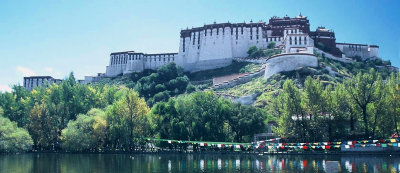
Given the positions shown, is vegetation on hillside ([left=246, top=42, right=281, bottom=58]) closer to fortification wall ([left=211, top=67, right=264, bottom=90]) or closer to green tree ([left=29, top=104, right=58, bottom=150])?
fortification wall ([left=211, top=67, right=264, bottom=90])

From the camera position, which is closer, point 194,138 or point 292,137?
point 292,137

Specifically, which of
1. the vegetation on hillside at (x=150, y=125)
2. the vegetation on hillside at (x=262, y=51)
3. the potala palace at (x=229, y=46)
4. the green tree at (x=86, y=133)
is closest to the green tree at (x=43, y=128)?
the vegetation on hillside at (x=150, y=125)

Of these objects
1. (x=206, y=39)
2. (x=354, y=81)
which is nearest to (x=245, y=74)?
(x=206, y=39)

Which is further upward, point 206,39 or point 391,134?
point 206,39

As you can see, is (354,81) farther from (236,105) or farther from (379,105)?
(236,105)

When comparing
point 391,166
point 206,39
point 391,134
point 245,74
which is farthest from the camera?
point 206,39

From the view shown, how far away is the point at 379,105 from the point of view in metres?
50.7

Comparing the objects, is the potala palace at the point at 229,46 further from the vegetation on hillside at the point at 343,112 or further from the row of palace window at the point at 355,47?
the vegetation on hillside at the point at 343,112

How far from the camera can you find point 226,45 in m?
108

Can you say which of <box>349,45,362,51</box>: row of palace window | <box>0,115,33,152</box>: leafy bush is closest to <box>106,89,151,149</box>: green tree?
<box>0,115,33,152</box>: leafy bush

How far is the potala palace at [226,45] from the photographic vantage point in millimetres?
103375

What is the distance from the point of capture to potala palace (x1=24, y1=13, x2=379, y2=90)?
330ft

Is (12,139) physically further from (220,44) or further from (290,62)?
(220,44)

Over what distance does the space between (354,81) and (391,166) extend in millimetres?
19654
